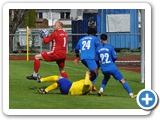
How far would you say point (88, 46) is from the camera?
1381cm

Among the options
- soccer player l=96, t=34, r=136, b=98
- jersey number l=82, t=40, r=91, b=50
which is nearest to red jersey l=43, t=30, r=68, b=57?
jersey number l=82, t=40, r=91, b=50

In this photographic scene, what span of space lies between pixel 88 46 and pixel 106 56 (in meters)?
1.15

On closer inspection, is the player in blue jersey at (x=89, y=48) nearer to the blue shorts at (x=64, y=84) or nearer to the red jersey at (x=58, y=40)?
the red jersey at (x=58, y=40)

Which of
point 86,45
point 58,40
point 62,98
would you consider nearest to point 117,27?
point 86,45

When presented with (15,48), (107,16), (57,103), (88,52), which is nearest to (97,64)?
(88,52)

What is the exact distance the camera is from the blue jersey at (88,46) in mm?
13781

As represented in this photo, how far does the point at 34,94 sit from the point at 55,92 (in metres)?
0.69

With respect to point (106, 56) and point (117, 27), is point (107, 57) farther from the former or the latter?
point (117, 27)

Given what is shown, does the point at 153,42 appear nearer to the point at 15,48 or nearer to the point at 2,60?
the point at 2,60

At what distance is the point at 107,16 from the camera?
27.6m

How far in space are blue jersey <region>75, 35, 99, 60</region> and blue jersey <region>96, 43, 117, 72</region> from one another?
88 cm

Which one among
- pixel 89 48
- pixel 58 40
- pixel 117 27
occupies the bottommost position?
pixel 89 48

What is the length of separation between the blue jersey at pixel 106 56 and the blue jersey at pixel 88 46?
0.88 metres

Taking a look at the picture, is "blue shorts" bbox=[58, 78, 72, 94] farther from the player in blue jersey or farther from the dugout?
the dugout
